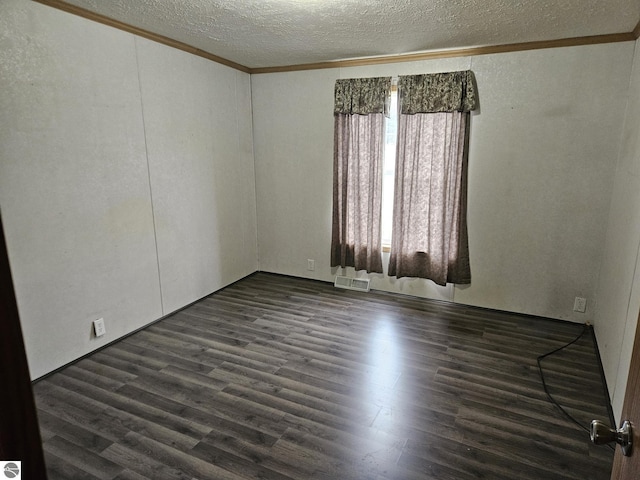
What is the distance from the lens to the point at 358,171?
398 cm

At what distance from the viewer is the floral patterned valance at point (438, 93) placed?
3381mm

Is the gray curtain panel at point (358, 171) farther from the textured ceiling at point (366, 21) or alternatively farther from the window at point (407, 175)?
the textured ceiling at point (366, 21)

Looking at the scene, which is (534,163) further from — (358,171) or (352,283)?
(352,283)

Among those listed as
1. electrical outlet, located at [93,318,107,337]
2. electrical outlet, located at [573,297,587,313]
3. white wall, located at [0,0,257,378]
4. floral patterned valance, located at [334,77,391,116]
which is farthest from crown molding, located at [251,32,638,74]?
electrical outlet, located at [93,318,107,337]

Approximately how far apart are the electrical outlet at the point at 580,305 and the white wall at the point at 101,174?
11.5 feet

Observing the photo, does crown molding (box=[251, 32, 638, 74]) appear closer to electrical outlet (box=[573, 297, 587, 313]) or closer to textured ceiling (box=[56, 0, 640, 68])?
textured ceiling (box=[56, 0, 640, 68])

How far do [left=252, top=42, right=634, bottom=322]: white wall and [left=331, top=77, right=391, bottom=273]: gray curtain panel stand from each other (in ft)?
0.55

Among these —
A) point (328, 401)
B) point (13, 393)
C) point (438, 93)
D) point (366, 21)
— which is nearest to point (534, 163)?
point (438, 93)

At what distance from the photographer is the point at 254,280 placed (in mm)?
4594

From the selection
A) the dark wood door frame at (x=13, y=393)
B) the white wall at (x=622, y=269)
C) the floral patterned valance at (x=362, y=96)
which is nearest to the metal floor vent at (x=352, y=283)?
the floral patterned valance at (x=362, y=96)

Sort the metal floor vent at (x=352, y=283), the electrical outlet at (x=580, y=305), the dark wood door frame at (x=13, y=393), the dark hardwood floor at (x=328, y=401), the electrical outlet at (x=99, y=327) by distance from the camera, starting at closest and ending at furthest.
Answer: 1. the dark wood door frame at (x=13, y=393)
2. the dark hardwood floor at (x=328, y=401)
3. the electrical outlet at (x=99, y=327)
4. the electrical outlet at (x=580, y=305)
5. the metal floor vent at (x=352, y=283)

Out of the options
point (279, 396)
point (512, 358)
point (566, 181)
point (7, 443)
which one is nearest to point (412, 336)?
point (512, 358)

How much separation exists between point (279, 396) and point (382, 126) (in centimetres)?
269

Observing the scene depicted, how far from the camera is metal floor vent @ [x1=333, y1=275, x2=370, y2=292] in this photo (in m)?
4.23
